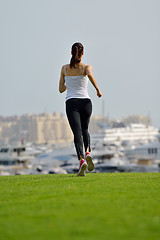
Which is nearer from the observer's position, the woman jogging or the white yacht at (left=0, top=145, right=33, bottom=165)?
the woman jogging

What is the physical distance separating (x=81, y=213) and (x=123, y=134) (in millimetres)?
97613

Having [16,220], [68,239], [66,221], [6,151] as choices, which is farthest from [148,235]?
[6,151]

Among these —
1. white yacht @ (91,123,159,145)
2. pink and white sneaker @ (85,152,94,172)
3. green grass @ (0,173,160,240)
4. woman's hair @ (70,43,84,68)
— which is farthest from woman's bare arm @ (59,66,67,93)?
white yacht @ (91,123,159,145)

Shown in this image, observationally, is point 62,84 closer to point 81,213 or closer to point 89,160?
point 89,160

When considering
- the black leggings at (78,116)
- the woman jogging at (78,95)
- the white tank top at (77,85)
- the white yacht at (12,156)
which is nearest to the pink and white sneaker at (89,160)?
the woman jogging at (78,95)

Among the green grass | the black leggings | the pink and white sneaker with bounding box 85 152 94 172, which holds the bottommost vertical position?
the green grass

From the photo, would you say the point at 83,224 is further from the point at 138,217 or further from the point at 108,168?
the point at 108,168

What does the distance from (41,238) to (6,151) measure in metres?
57.6

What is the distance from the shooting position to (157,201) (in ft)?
13.7

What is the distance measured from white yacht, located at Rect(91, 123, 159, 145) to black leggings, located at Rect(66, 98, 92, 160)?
267 ft

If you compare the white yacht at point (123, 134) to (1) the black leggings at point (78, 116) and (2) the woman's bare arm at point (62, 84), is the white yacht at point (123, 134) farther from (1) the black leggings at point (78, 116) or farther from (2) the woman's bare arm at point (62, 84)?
(1) the black leggings at point (78, 116)

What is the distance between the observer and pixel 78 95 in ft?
24.6

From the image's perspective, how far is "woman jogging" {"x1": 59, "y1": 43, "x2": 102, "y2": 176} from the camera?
7422 mm

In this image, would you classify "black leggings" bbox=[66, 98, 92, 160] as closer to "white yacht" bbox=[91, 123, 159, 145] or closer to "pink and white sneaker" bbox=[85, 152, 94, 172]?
"pink and white sneaker" bbox=[85, 152, 94, 172]
